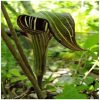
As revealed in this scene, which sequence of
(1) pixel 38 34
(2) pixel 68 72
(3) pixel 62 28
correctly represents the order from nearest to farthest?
1. (3) pixel 62 28
2. (1) pixel 38 34
3. (2) pixel 68 72

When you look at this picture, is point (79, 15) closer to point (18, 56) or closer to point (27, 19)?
point (18, 56)

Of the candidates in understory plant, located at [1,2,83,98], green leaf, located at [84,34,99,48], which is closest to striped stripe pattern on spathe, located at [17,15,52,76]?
understory plant, located at [1,2,83,98]

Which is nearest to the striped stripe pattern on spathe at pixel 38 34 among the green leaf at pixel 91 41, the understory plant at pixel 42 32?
the understory plant at pixel 42 32

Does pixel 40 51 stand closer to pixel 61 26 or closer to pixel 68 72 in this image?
pixel 61 26

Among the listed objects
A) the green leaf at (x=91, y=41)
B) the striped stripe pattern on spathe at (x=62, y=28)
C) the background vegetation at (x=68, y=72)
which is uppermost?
the striped stripe pattern on spathe at (x=62, y=28)

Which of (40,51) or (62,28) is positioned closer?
(62,28)

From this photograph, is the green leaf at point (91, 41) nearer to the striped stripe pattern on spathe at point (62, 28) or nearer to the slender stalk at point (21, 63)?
the slender stalk at point (21, 63)

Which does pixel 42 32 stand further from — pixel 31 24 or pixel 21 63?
pixel 21 63

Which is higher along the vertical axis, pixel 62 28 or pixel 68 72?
pixel 62 28

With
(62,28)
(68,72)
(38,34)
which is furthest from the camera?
(68,72)

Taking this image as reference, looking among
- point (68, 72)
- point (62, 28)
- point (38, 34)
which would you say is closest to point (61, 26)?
point (62, 28)

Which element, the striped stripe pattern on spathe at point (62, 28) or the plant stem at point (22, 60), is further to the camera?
the plant stem at point (22, 60)
